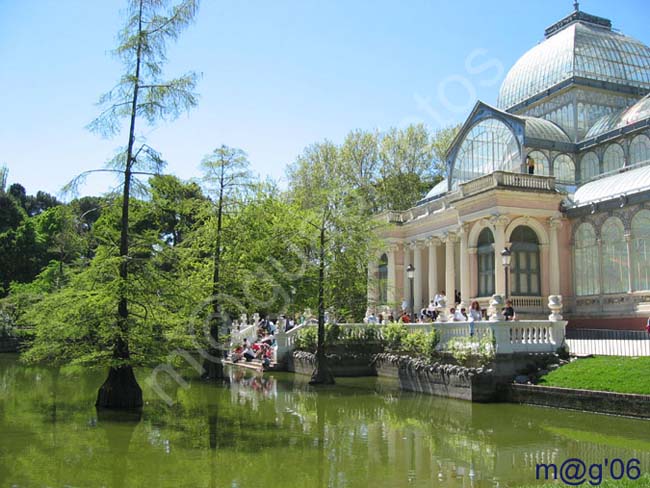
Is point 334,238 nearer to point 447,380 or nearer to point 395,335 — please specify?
point 395,335

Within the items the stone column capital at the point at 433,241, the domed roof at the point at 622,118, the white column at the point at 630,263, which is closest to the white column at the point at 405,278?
the stone column capital at the point at 433,241

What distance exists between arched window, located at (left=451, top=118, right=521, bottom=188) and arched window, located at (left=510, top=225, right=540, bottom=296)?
4315 mm

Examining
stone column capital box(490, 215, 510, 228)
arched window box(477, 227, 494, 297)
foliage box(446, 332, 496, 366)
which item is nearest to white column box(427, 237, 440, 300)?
arched window box(477, 227, 494, 297)

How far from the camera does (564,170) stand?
34.5 m

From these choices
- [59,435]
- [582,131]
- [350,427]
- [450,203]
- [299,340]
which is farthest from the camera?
[582,131]

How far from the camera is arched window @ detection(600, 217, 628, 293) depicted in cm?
2702

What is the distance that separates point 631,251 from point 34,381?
23.8 metres

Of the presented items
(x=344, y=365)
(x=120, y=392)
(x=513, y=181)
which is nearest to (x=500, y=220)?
(x=513, y=181)

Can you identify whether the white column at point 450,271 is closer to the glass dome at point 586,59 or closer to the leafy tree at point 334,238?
the leafy tree at point 334,238

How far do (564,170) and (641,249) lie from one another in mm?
9351

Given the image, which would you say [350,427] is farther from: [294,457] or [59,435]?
[59,435]

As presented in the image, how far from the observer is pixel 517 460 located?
10719mm

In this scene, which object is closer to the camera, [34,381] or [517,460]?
[517,460]

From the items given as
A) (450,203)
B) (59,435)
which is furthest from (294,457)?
(450,203)
